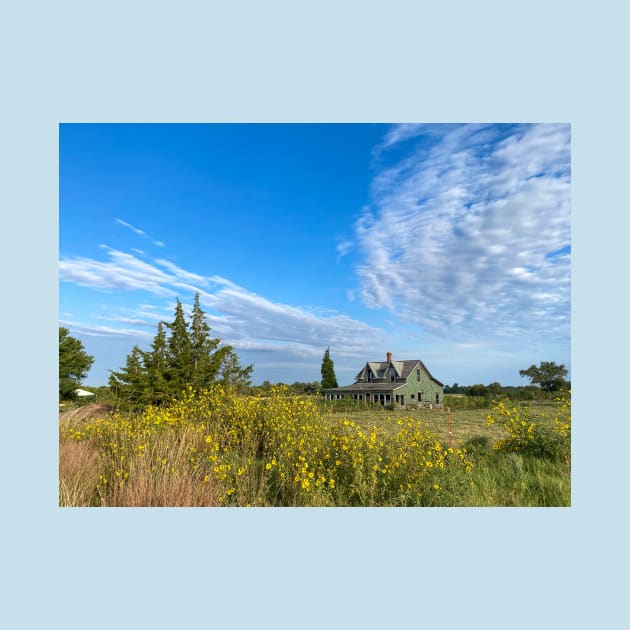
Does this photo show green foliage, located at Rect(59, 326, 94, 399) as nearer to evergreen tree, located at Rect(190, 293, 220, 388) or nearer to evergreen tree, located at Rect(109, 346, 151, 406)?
evergreen tree, located at Rect(109, 346, 151, 406)

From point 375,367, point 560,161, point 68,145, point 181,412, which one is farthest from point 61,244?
point 375,367

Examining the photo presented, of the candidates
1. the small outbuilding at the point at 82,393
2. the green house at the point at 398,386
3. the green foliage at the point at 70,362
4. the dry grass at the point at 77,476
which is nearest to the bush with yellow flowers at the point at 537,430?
the dry grass at the point at 77,476

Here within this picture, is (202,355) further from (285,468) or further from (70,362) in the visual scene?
(285,468)

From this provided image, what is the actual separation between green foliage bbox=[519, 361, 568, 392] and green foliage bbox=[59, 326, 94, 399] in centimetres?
726

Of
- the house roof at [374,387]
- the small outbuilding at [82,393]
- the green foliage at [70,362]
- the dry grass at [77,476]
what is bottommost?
the house roof at [374,387]

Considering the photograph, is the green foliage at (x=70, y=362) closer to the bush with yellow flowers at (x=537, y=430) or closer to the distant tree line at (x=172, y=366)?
the distant tree line at (x=172, y=366)

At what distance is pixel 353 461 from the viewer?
4117 mm

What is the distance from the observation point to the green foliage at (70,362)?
22.3 ft

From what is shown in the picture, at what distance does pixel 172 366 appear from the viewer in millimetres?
11234

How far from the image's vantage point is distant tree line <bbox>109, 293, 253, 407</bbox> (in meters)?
10.6

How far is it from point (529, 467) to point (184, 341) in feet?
28.9

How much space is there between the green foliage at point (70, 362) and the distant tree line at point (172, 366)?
0.96 m

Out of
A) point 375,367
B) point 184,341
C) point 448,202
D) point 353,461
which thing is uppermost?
point 448,202

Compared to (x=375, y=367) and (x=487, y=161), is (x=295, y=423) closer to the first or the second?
(x=487, y=161)
